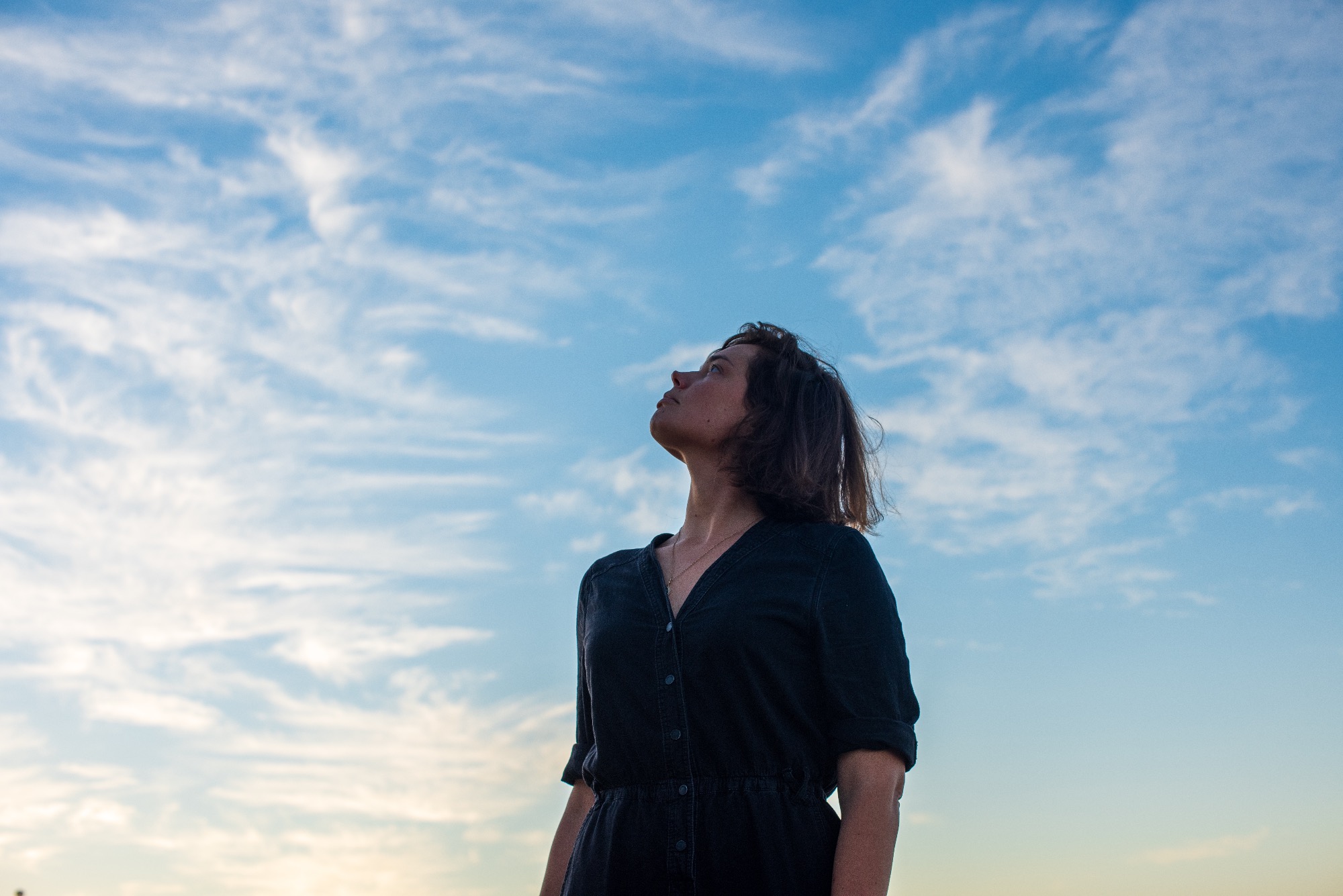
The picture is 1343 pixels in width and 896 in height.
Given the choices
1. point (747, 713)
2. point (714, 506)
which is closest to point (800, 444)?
point (714, 506)

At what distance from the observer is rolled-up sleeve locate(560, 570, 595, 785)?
3.29 meters

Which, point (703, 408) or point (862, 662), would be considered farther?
point (703, 408)

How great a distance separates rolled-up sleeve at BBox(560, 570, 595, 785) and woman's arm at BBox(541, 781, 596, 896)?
4 cm

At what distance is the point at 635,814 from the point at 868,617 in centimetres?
75

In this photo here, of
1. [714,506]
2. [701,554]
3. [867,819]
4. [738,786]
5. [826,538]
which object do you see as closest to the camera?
[867,819]

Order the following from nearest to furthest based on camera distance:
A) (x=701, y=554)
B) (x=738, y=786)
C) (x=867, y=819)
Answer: (x=867, y=819) < (x=738, y=786) < (x=701, y=554)

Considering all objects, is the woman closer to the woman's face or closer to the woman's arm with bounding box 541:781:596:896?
the woman's arm with bounding box 541:781:596:896

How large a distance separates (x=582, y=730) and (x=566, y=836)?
30 cm

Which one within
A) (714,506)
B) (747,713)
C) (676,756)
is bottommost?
(676,756)

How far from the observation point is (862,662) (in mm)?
2807

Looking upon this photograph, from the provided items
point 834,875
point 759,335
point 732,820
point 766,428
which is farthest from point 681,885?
point 759,335

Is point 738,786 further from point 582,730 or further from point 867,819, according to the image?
point 582,730

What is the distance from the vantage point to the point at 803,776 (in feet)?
9.11

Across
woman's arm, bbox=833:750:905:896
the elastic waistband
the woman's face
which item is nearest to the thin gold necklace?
the woman's face
